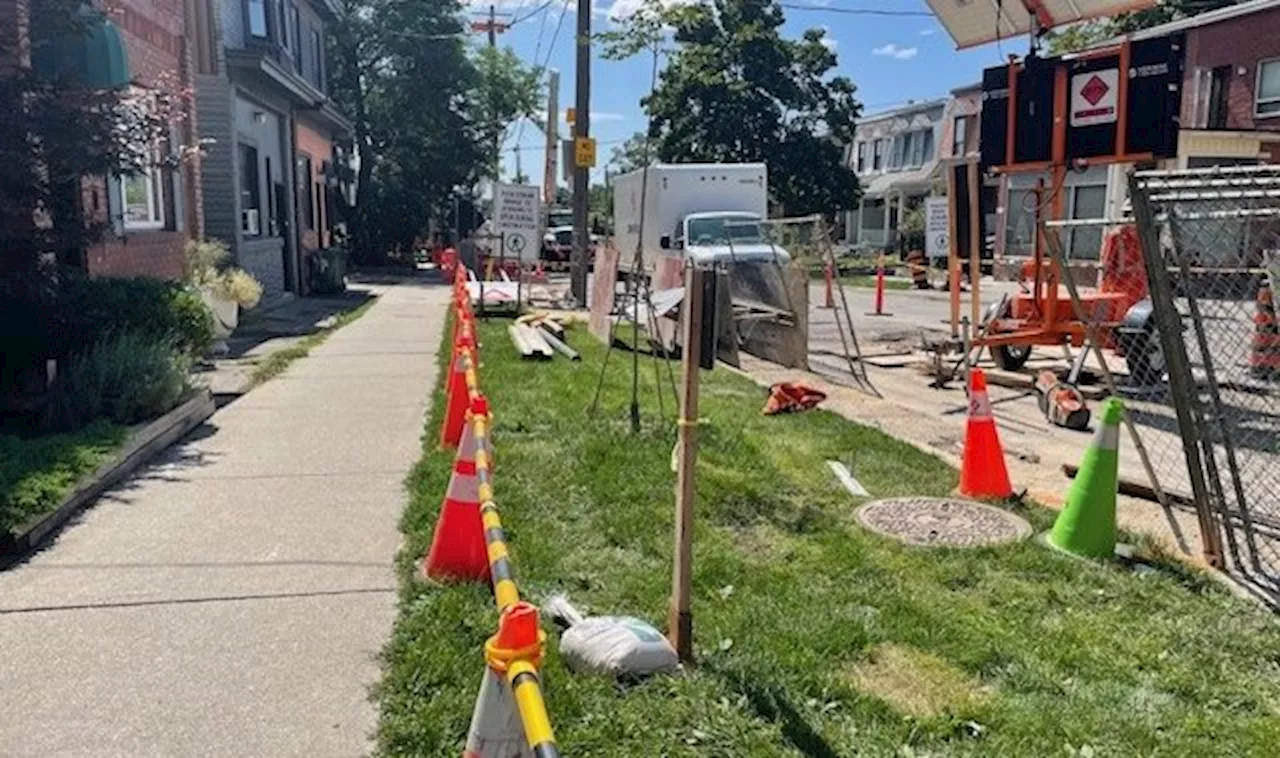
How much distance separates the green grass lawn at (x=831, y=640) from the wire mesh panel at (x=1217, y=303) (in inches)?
21.6

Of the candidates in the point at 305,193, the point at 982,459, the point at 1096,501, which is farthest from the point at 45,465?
the point at 305,193

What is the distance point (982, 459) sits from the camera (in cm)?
609

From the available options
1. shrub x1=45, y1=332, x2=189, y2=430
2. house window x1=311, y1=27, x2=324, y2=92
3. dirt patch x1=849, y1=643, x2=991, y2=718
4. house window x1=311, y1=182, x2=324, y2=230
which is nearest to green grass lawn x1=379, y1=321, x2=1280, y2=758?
dirt patch x1=849, y1=643, x2=991, y2=718

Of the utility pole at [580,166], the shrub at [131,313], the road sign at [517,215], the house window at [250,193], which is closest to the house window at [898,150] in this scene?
the utility pole at [580,166]

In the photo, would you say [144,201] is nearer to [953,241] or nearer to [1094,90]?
[953,241]

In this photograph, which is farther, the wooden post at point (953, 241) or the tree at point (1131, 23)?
the tree at point (1131, 23)

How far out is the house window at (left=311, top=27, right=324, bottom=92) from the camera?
79.3 ft

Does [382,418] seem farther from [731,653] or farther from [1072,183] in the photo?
[1072,183]

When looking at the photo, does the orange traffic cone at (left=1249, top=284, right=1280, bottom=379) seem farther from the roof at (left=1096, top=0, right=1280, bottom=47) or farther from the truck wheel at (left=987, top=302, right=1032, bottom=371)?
the roof at (left=1096, top=0, right=1280, bottom=47)

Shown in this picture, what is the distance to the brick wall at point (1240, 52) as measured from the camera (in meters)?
26.3

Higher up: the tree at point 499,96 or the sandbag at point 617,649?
the tree at point 499,96

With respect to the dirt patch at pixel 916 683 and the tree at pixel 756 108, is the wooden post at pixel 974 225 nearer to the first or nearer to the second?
the dirt patch at pixel 916 683

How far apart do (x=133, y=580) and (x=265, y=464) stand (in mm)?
2196

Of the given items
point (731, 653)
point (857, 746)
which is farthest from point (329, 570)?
point (857, 746)
